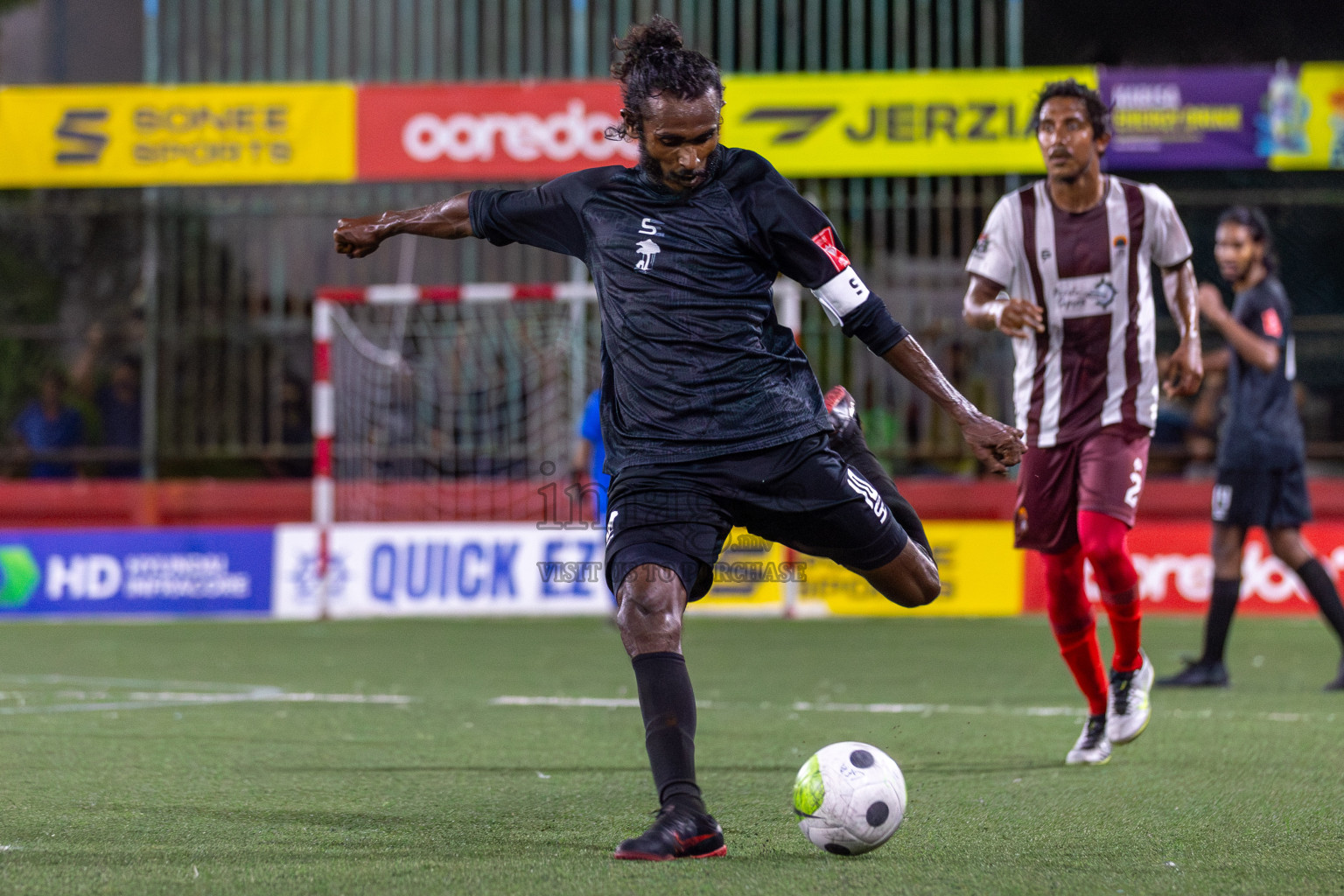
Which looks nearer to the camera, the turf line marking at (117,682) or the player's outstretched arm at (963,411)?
the player's outstretched arm at (963,411)

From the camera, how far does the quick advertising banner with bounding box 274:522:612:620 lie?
12.9 metres

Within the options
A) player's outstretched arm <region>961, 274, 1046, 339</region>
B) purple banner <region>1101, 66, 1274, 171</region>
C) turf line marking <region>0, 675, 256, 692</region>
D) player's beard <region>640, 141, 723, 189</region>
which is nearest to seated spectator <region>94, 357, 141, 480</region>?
turf line marking <region>0, 675, 256, 692</region>

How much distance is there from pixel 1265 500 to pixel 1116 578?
111 inches

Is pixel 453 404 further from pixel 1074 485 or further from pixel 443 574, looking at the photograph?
pixel 1074 485

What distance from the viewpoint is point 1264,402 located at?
8234 millimetres

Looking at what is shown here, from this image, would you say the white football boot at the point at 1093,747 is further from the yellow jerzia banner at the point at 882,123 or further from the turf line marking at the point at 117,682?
the yellow jerzia banner at the point at 882,123

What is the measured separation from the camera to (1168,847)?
401 cm

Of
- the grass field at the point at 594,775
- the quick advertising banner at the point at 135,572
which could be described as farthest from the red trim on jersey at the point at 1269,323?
the quick advertising banner at the point at 135,572

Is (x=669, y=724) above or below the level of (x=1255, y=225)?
below

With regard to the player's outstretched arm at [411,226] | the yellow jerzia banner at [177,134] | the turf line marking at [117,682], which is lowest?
the turf line marking at [117,682]

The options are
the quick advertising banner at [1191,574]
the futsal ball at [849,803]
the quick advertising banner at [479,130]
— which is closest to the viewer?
the futsal ball at [849,803]

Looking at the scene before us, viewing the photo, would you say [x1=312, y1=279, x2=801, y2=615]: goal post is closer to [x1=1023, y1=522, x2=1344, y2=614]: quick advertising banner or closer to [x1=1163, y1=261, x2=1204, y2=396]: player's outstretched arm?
[x1=1023, y1=522, x2=1344, y2=614]: quick advertising banner

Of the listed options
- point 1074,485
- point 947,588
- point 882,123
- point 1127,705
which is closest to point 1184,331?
point 1074,485

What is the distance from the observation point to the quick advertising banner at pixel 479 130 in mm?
13945
